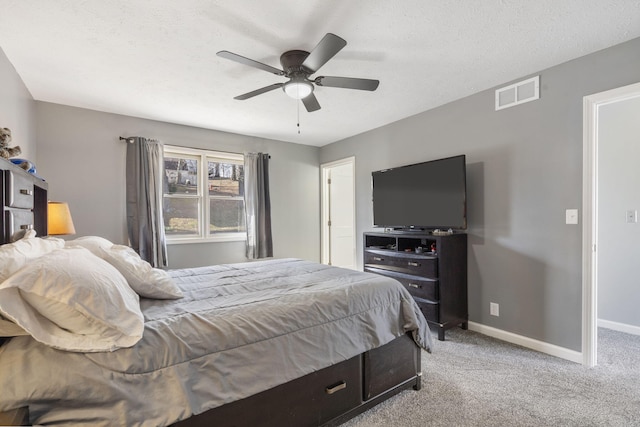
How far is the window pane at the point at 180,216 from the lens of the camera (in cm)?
399

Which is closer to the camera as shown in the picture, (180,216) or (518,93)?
(518,93)

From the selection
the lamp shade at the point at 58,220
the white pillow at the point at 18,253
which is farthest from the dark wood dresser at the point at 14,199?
the lamp shade at the point at 58,220

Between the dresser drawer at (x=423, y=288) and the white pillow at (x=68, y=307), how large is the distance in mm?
2557

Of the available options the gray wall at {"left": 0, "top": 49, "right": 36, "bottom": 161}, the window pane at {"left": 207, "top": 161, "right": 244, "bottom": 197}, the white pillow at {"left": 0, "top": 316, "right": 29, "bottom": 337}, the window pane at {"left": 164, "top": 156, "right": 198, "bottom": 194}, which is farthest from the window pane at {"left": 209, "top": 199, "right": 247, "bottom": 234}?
the white pillow at {"left": 0, "top": 316, "right": 29, "bottom": 337}

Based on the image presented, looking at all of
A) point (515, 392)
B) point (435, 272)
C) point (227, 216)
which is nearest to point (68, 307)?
point (515, 392)

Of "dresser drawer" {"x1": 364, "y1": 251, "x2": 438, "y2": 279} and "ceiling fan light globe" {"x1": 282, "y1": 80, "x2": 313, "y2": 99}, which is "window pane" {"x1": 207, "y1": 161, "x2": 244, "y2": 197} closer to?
"dresser drawer" {"x1": 364, "y1": 251, "x2": 438, "y2": 279}

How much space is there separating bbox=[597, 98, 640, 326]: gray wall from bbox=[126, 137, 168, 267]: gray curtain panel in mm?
5087

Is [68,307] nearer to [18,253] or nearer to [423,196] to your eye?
[18,253]

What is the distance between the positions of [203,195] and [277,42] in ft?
8.72

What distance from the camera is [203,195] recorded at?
13.8ft

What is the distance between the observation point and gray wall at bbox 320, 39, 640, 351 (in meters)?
2.41

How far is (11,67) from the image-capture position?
241cm

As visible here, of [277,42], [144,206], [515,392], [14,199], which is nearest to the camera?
[14,199]

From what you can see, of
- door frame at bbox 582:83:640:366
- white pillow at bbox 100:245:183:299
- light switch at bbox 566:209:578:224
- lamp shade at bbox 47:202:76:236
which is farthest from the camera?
lamp shade at bbox 47:202:76:236
